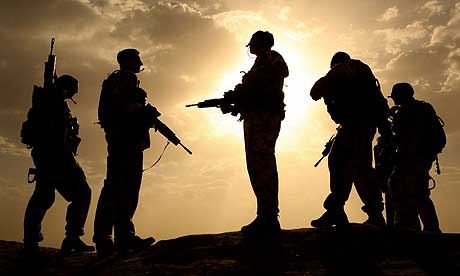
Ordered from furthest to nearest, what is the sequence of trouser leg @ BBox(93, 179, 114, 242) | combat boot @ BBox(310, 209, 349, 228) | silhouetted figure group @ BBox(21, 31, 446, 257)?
trouser leg @ BBox(93, 179, 114, 242)
silhouetted figure group @ BBox(21, 31, 446, 257)
combat boot @ BBox(310, 209, 349, 228)

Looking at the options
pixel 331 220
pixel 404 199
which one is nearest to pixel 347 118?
pixel 331 220

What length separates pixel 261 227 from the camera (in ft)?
19.2

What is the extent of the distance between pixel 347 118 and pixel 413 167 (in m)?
3.20

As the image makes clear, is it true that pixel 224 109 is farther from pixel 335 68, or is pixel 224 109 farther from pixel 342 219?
pixel 342 219

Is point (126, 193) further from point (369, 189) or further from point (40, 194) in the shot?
point (369, 189)

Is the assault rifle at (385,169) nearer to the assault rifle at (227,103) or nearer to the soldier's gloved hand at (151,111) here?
the assault rifle at (227,103)

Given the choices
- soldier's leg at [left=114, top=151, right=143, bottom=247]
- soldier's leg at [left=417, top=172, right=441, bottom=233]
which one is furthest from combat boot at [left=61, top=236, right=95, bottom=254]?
soldier's leg at [left=417, top=172, right=441, bottom=233]

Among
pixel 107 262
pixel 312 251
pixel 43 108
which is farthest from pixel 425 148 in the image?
pixel 43 108

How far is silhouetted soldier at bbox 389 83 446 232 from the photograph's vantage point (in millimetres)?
8367

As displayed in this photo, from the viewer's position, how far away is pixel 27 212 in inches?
230

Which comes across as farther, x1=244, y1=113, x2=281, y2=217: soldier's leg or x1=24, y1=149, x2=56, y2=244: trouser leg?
x1=244, y1=113, x2=281, y2=217: soldier's leg

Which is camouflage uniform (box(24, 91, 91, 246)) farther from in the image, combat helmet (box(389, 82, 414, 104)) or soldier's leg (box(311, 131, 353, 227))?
combat helmet (box(389, 82, 414, 104))

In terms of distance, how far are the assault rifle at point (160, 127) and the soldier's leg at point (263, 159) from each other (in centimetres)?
122

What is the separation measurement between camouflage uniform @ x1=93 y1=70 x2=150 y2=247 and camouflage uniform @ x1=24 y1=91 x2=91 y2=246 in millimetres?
593
